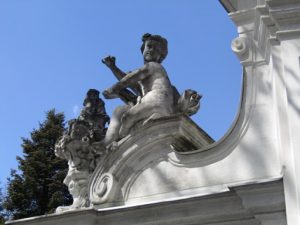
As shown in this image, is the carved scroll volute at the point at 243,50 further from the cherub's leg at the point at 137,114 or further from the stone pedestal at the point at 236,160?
the cherub's leg at the point at 137,114

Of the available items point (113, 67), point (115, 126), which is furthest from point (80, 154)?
point (113, 67)

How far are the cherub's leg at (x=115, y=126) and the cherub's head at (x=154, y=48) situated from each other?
0.91 meters

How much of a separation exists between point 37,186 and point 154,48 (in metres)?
14.7

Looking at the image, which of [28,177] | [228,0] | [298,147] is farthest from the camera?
[28,177]

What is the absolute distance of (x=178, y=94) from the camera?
28.0 ft

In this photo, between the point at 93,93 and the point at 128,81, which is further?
the point at 93,93

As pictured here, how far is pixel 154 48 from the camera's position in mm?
8844

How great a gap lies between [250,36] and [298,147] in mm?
2111

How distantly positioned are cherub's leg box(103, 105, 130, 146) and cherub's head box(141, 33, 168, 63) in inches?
36.0

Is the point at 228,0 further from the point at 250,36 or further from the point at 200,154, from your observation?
the point at 200,154

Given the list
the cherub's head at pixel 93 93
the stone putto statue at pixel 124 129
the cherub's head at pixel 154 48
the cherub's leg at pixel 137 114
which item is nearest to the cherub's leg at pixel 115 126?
the stone putto statue at pixel 124 129

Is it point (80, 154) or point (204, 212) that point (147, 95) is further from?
point (204, 212)

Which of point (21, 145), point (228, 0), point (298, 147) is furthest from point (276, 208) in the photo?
point (21, 145)

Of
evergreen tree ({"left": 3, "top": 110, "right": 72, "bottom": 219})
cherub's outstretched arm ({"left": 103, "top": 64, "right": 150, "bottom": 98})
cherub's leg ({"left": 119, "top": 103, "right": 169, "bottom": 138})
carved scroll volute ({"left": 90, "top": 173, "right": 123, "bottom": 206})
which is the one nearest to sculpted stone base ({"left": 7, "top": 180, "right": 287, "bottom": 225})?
carved scroll volute ({"left": 90, "top": 173, "right": 123, "bottom": 206})
